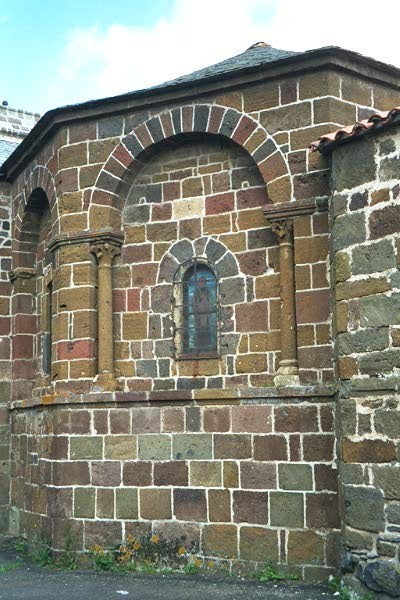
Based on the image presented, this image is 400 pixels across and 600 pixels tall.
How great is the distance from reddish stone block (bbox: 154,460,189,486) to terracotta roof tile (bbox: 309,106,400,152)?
3.62 m

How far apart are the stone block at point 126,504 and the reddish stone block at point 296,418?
1.85 metres

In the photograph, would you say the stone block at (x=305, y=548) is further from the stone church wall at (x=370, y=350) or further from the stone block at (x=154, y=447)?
the stone block at (x=154, y=447)

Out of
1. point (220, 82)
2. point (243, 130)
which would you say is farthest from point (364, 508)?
point (220, 82)

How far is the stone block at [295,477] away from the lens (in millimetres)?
7930

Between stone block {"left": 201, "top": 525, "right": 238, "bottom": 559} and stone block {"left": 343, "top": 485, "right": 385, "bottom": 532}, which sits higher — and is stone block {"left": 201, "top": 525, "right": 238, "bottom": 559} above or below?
below

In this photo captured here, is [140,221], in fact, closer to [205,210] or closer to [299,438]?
[205,210]

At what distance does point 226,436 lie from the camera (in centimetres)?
840

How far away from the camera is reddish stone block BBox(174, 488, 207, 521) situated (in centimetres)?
845

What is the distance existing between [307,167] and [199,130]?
1399 mm

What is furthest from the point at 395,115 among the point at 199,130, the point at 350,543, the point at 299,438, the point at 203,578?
the point at 203,578

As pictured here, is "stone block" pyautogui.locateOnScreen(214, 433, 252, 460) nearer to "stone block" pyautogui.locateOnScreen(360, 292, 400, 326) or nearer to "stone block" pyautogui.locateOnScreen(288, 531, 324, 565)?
"stone block" pyautogui.locateOnScreen(288, 531, 324, 565)

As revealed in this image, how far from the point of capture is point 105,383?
353 inches

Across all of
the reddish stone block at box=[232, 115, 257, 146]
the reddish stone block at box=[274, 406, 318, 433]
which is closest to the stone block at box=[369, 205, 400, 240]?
the reddish stone block at box=[274, 406, 318, 433]

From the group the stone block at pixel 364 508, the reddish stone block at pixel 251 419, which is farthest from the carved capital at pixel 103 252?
the stone block at pixel 364 508
